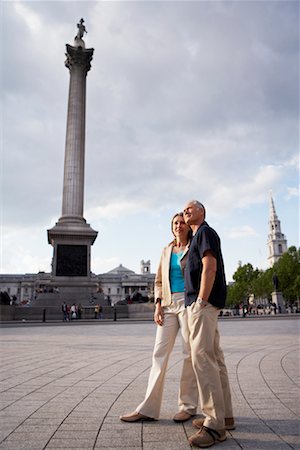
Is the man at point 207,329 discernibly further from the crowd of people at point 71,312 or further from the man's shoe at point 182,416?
the crowd of people at point 71,312

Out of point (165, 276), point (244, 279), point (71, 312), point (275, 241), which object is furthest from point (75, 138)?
point (275, 241)

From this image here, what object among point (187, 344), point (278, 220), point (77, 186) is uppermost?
point (278, 220)

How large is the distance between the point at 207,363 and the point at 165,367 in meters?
0.68

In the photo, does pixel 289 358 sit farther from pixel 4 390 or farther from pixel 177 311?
pixel 4 390

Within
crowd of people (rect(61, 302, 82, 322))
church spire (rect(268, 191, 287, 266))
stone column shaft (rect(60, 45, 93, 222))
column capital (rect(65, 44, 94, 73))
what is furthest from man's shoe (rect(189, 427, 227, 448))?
church spire (rect(268, 191, 287, 266))

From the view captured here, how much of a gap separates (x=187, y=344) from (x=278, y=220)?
159821mm

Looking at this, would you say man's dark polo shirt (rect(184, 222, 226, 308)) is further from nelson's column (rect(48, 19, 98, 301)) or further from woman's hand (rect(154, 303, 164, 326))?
nelson's column (rect(48, 19, 98, 301))

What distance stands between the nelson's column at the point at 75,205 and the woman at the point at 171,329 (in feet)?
94.6

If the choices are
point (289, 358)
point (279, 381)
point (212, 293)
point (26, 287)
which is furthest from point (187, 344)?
point (26, 287)

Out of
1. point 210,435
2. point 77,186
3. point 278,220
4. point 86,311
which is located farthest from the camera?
point 278,220

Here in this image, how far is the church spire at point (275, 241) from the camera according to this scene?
149375 millimetres

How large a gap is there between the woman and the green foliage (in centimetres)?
6503

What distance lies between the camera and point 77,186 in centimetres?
3722

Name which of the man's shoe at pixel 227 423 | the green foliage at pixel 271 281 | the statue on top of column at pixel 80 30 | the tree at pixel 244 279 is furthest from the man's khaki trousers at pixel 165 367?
the tree at pixel 244 279
